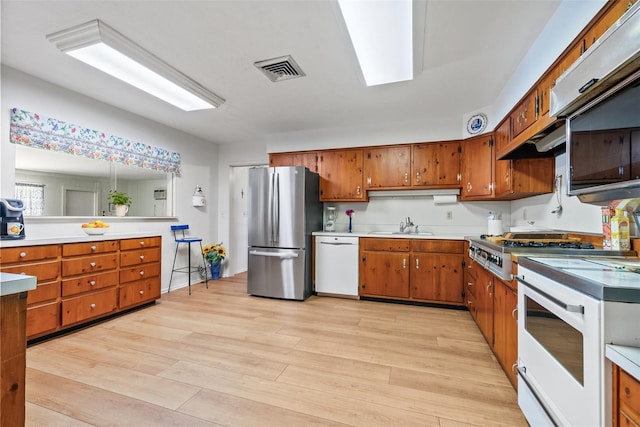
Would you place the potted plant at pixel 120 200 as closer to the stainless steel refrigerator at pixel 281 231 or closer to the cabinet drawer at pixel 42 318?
the cabinet drawer at pixel 42 318

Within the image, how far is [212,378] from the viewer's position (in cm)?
190

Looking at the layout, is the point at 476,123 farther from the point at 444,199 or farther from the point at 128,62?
the point at 128,62

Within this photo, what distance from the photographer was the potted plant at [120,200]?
3.43 meters

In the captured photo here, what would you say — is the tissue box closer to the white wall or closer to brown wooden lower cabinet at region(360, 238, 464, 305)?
brown wooden lower cabinet at region(360, 238, 464, 305)

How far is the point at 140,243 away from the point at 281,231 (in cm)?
171

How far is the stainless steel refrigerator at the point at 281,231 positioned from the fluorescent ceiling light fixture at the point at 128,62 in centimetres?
124

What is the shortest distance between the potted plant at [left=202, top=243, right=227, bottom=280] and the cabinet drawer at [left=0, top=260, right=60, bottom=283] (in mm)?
2272

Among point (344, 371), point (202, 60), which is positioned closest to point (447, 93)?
point (202, 60)

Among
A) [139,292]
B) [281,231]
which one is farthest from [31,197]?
[281,231]

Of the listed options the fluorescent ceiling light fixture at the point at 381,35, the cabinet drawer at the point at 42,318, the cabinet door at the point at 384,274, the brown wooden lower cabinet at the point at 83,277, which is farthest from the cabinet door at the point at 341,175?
the cabinet drawer at the point at 42,318

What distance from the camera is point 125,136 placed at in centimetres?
354

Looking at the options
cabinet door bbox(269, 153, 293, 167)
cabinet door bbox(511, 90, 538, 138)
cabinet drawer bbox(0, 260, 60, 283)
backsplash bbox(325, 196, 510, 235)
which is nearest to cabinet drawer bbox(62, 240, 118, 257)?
cabinet drawer bbox(0, 260, 60, 283)

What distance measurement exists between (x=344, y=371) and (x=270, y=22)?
2.56 meters

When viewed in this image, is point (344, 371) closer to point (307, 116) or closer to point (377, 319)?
point (377, 319)
